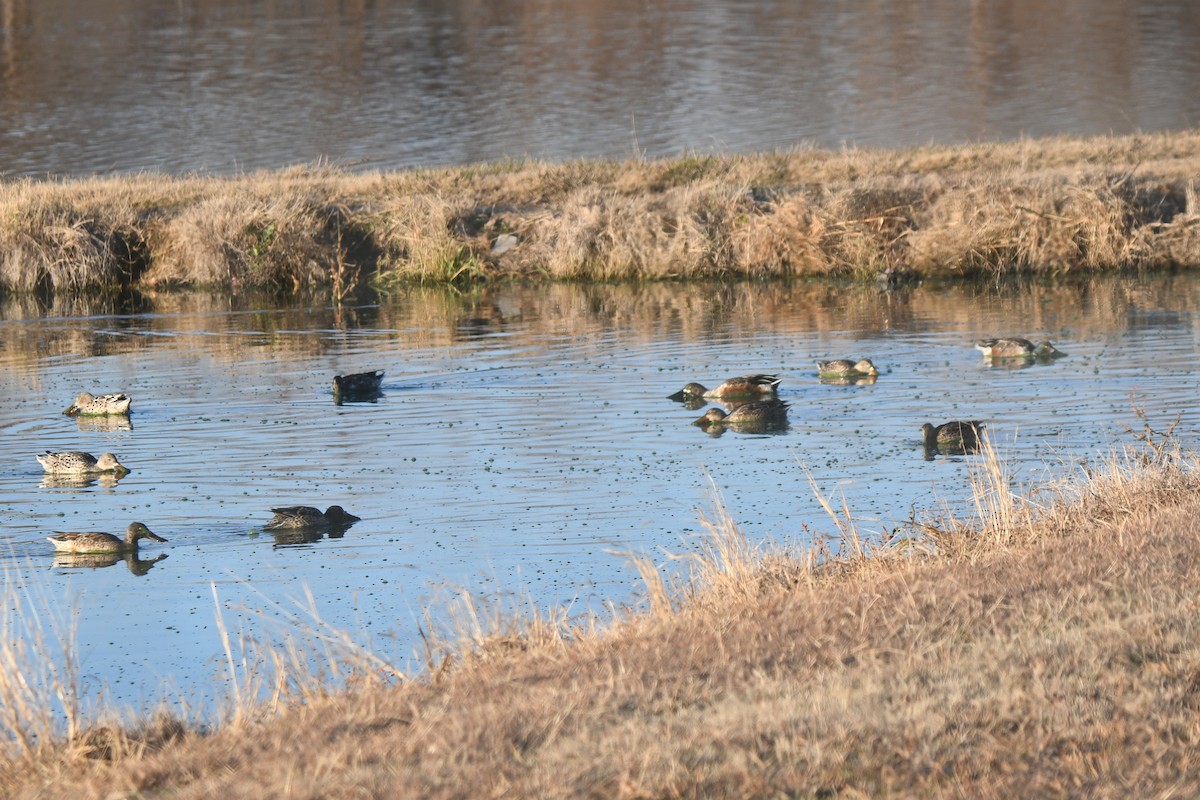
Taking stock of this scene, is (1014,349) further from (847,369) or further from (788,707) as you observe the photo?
(788,707)

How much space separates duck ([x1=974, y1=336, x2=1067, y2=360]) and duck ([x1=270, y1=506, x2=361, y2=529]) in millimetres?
8667

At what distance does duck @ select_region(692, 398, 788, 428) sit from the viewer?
614 inches

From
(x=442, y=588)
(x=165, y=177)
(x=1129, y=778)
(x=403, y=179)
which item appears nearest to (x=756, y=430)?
(x=442, y=588)

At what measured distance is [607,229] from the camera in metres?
27.1

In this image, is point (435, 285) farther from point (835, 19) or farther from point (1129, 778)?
point (835, 19)

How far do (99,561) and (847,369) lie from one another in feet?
28.0

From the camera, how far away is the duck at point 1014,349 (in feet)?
60.2

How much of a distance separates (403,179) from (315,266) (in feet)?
11.1

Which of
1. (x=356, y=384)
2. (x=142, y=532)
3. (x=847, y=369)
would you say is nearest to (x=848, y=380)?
(x=847, y=369)

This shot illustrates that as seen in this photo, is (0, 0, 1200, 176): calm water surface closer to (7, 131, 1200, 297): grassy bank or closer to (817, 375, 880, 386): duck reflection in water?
(7, 131, 1200, 297): grassy bank

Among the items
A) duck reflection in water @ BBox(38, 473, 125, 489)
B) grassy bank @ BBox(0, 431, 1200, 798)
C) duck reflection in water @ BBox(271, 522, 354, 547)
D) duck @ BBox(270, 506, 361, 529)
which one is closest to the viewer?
grassy bank @ BBox(0, 431, 1200, 798)

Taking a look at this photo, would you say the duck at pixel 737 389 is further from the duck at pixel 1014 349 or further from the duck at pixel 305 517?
the duck at pixel 305 517

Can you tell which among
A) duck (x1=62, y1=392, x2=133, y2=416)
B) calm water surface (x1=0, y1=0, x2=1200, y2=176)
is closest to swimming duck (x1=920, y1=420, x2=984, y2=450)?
duck (x1=62, y1=392, x2=133, y2=416)

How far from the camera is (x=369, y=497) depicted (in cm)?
1344
